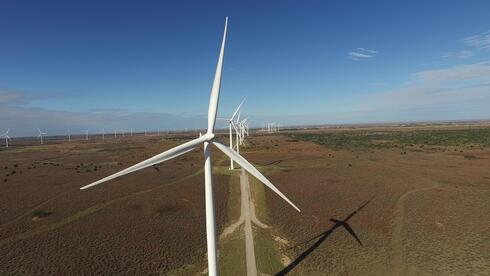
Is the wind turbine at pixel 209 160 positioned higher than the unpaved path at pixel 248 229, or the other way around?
the wind turbine at pixel 209 160

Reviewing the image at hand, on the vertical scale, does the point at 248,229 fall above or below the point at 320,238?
above

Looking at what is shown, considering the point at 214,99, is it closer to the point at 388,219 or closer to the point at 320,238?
the point at 320,238

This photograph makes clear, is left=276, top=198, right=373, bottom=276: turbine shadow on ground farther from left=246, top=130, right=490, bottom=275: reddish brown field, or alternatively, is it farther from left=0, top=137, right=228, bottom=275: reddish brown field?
left=0, top=137, right=228, bottom=275: reddish brown field

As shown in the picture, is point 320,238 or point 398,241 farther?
point 320,238

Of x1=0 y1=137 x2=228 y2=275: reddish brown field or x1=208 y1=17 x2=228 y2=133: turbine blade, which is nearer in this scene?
x1=208 y1=17 x2=228 y2=133: turbine blade

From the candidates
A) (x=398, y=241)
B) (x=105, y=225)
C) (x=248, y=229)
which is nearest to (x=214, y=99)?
(x=248, y=229)

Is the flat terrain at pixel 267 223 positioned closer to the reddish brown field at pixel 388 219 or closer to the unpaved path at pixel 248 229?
the reddish brown field at pixel 388 219

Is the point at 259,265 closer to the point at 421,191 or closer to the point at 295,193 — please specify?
the point at 295,193

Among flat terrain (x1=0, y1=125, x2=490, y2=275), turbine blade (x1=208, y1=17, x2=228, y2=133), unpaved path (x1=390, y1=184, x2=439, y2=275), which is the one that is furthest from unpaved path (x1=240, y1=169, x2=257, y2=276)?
turbine blade (x1=208, y1=17, x2=228, y2=133)

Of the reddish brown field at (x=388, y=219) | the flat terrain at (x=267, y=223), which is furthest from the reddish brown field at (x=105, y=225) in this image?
the reddish brown field at (x=388, y=219)
